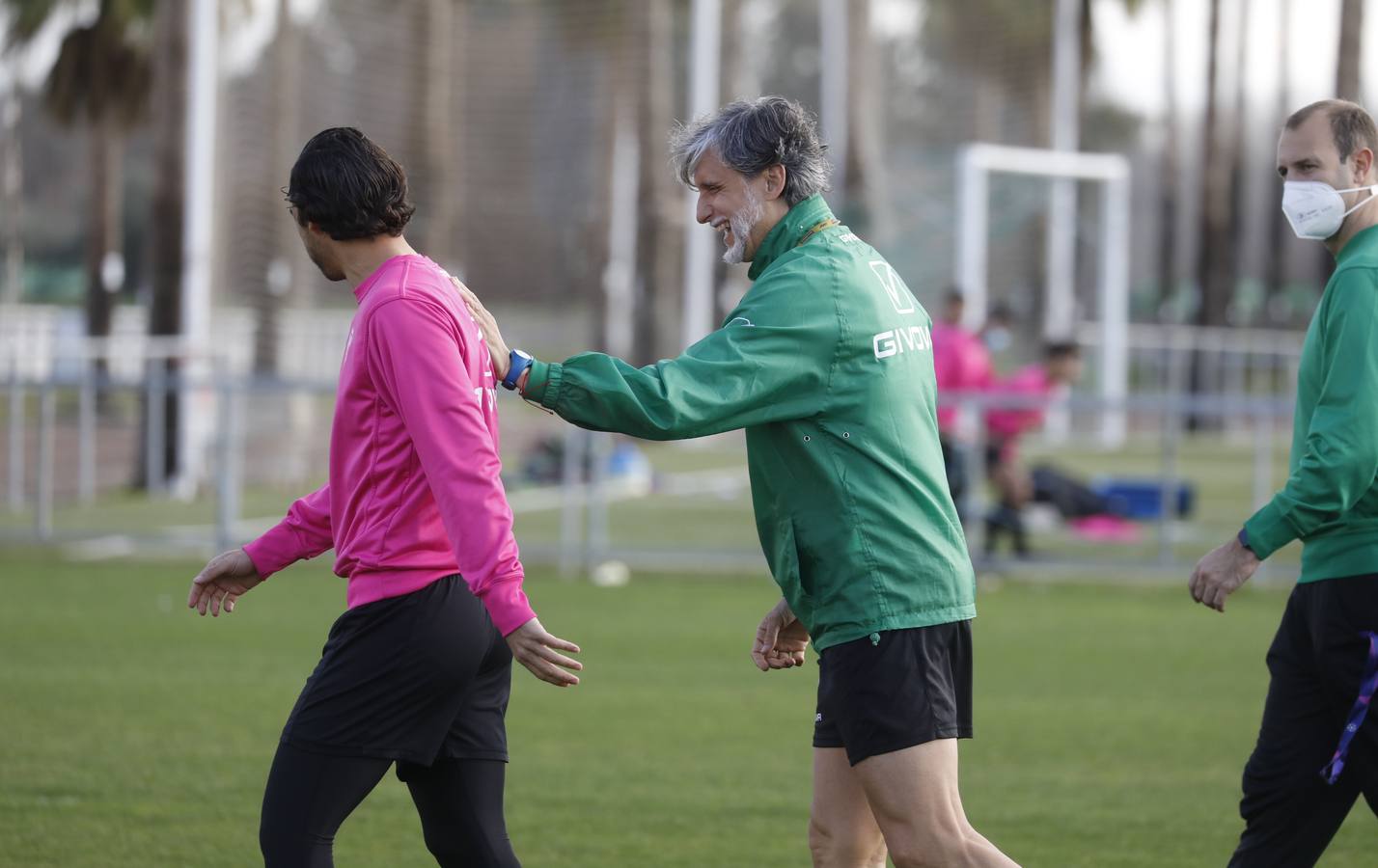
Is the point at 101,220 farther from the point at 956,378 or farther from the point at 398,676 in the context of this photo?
the point at 398,676

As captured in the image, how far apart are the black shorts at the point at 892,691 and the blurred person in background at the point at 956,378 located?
33.8 ft

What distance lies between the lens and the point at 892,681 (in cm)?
384

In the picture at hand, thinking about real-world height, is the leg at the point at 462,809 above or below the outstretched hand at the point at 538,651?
below

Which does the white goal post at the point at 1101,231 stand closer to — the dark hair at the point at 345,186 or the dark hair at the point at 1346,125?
the dark hair at the point at 1346,125

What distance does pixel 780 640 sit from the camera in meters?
4.49

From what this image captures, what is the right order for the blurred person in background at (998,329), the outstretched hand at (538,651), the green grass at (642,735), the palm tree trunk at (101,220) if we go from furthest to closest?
the palm tree trunk at (101,220), the blurred person in background at (998,329), the green grass at (642,735), the outstretched hand at (538,651)

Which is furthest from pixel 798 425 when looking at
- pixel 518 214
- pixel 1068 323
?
pixel 518 214

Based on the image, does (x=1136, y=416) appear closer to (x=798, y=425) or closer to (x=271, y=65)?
(x=271, y=65)

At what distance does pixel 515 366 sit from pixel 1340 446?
197 cm

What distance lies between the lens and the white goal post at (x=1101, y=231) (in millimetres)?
24969

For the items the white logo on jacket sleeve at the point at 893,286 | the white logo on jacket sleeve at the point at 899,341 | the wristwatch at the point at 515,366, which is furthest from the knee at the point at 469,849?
the white logo on jacket sleeve at the point at 893,286

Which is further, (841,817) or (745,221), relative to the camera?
(841,817)

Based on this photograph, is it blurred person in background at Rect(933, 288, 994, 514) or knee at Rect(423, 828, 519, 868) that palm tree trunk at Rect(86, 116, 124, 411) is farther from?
knee at Rect(423, 828, 519, 868)

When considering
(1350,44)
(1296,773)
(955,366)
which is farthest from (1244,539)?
(1350,44)
